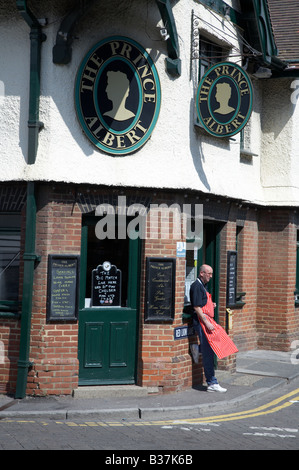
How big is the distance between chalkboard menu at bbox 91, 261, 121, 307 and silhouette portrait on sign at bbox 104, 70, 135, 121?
2.28 meters

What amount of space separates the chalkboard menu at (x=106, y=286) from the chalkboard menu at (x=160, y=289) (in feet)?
1.62

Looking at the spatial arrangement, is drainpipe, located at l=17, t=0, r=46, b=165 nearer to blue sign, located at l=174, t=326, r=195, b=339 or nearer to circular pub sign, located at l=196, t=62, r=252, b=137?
circular pub sign, located at l=196, t=62, r=252, b=137

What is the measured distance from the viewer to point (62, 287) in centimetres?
991

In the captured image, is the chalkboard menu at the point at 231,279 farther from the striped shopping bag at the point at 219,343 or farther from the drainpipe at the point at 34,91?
the drainpipe at the point at 34,91

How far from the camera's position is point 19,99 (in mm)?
9875

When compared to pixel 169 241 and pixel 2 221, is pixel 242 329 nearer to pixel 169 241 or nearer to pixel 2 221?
pixel 169 241

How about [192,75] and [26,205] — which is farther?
[192,75]

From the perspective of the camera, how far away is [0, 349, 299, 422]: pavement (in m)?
8.87

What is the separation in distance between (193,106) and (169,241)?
2264 millimetres

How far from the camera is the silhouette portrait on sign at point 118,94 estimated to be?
33.4 feet

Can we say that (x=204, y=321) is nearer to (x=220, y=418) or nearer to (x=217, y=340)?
(x=217, y=340)
